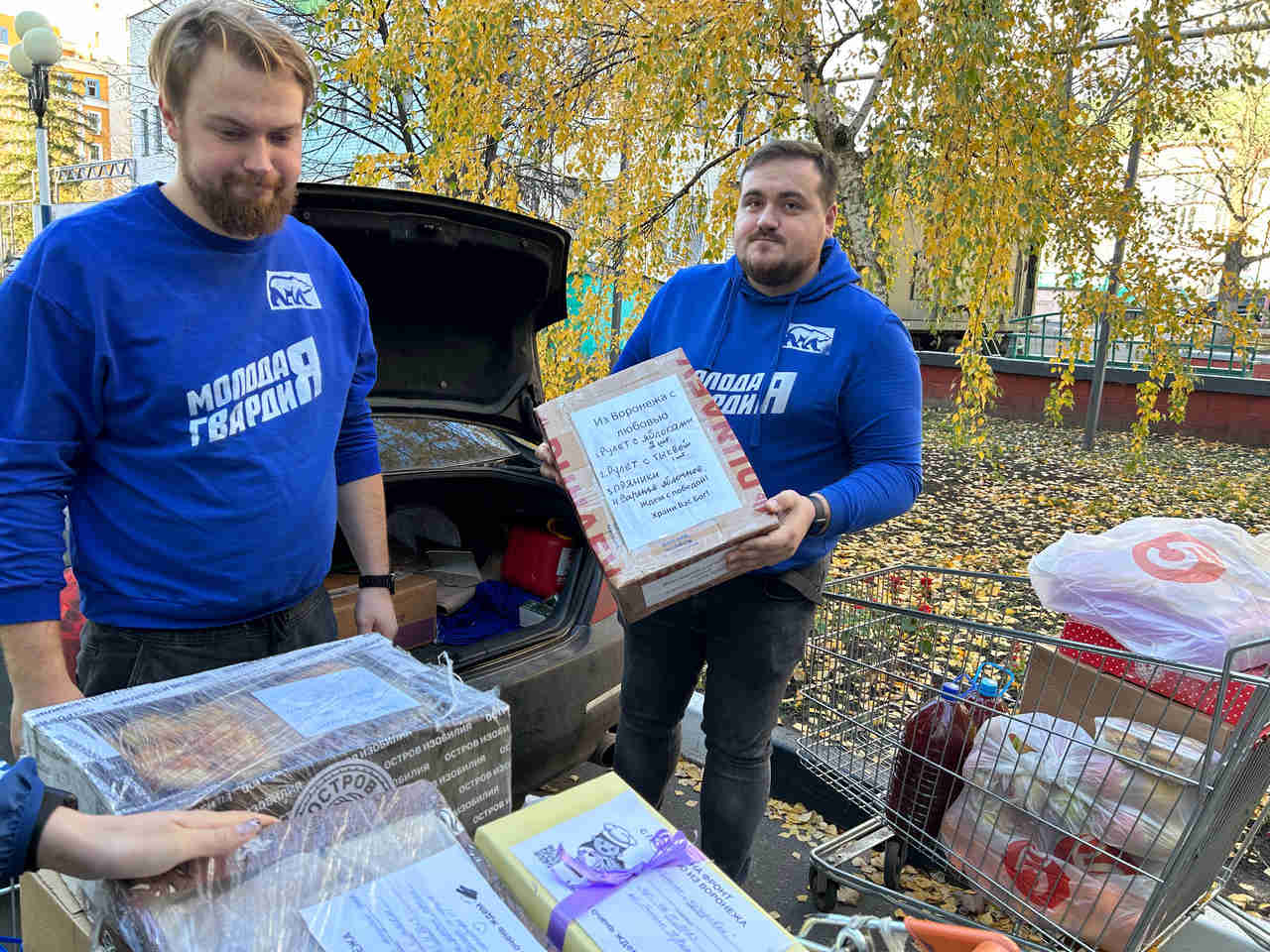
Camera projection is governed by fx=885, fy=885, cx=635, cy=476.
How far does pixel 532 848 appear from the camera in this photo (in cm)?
121

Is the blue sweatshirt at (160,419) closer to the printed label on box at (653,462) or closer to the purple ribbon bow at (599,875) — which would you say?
the printed label on box at (653,462)

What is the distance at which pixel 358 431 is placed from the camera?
6.97ft

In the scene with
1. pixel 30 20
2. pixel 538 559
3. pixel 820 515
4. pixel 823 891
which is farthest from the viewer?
A: pixel 30 20

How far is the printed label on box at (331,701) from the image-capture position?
1.27 meters

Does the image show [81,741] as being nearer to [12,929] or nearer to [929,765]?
[12,929]

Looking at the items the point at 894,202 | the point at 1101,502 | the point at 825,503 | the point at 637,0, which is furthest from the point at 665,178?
the point at 1101,502

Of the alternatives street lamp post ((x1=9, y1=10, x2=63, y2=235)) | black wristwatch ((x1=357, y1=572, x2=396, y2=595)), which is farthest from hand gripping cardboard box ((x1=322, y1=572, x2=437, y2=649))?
street lamp post ((x1=9, y1=10, x2=63, y2=235))

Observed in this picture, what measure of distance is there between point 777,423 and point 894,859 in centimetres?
151

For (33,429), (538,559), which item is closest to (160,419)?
(33,429)

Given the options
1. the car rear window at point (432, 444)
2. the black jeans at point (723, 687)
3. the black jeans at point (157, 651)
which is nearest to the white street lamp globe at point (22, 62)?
the car rear window at point (432, 444)

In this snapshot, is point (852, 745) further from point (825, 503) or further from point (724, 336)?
point (724, 336)

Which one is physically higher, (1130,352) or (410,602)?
(1130,352)

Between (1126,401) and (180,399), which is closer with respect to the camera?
(180,399)

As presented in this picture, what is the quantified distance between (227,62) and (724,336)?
123 centimetres
